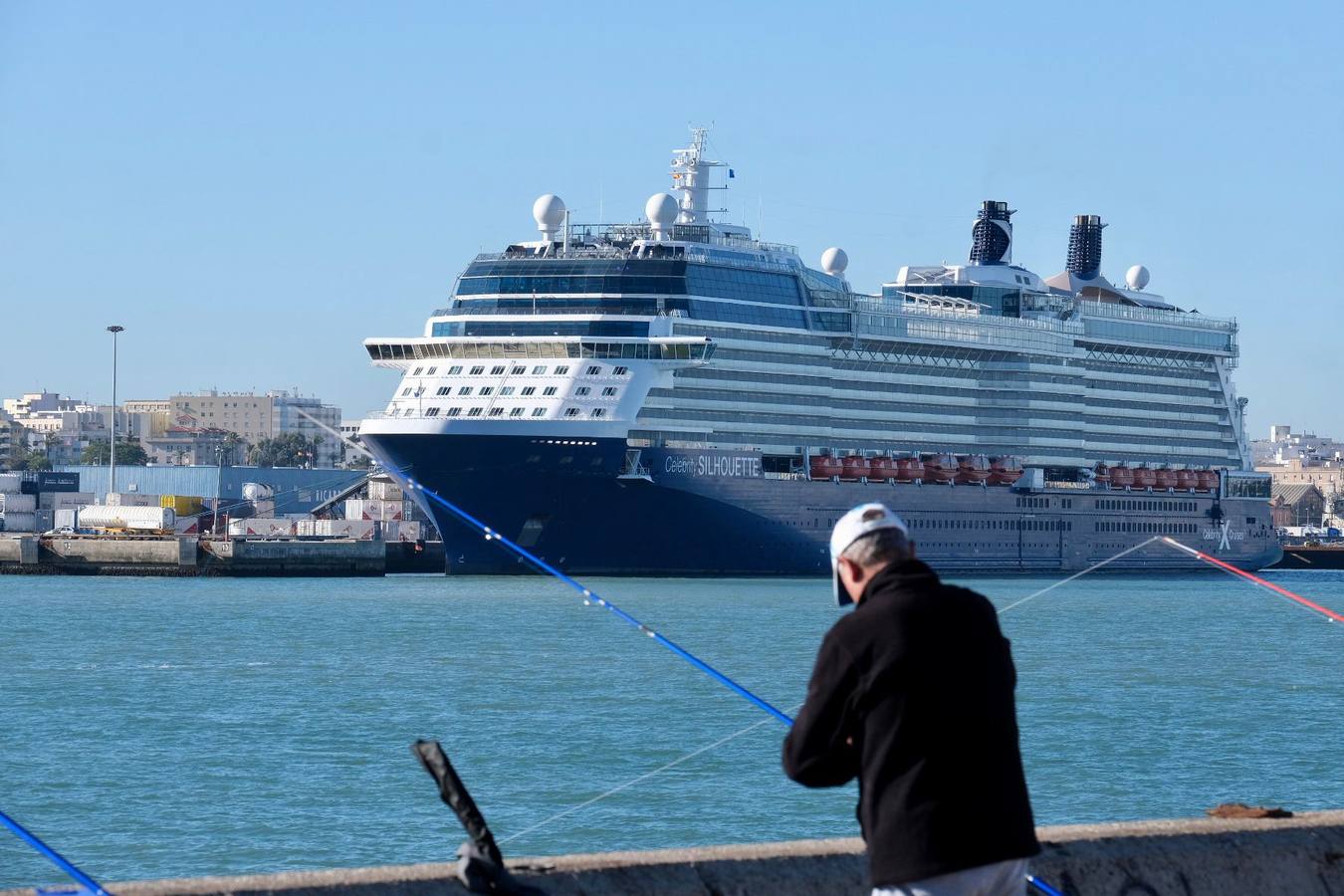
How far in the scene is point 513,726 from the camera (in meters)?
21.6

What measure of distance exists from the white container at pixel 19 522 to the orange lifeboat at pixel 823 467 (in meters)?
46.9

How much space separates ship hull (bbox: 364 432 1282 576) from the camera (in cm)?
4825

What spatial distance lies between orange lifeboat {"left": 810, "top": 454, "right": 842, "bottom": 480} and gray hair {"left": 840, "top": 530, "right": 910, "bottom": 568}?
167 feet

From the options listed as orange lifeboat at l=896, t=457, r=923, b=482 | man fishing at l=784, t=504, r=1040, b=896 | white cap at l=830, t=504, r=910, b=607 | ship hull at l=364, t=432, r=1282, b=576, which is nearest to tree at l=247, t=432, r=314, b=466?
orange lifeboat at l=896, t=457, r=923, b=482

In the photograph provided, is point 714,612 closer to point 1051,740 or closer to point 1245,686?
point 1245,686

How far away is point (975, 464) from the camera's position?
61.0 m

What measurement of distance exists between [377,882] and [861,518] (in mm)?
1608

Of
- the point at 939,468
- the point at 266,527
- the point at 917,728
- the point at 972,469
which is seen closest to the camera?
the point at 917,728

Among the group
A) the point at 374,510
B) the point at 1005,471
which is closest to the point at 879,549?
the point at 1005,471

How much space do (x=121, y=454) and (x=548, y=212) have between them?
12283 cm

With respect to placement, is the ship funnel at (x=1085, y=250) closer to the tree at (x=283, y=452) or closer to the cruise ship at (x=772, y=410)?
the cruise ship at (x=772, y=410)

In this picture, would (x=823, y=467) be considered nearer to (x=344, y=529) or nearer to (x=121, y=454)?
(x=344, y=529)

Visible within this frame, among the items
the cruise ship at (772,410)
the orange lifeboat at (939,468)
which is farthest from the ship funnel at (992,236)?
the orange lifeboat at (939,468)

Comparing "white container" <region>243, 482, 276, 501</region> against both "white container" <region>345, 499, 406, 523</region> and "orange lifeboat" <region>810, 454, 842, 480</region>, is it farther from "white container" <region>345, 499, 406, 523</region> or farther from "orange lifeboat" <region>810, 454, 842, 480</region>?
"orange lifeboat" <region>810, 454, 842, 480</region>
